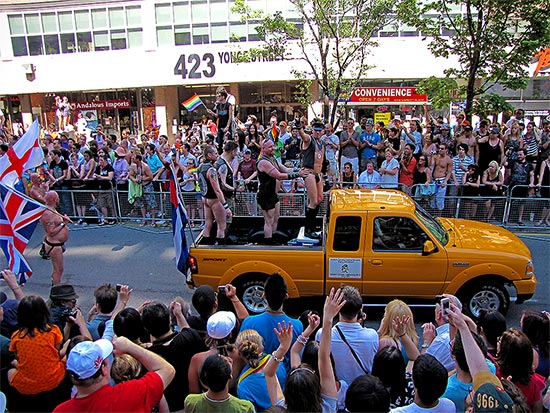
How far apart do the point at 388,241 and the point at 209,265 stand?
8.85 ft

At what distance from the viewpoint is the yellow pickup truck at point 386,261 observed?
682 centimetres

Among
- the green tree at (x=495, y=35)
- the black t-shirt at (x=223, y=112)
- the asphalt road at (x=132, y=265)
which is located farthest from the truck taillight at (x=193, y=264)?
the green tree at (x=495, y=35)

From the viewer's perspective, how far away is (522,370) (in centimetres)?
361

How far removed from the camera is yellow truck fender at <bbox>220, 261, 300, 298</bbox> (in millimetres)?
7105

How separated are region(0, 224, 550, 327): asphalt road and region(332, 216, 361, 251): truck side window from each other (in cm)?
123

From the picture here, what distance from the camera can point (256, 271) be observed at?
7156 mm

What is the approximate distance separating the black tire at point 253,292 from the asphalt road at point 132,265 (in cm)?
144

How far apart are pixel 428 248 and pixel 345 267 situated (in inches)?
47.3

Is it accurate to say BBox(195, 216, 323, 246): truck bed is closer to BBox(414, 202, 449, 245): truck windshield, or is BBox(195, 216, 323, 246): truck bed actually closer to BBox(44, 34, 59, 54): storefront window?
BBox(414, 202, 449, 245): truck windshield

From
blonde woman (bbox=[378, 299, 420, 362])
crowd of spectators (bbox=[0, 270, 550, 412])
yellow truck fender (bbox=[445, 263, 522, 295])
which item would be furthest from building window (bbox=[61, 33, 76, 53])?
Result: blonde woman (bbox=[378, 299, 420, 362])

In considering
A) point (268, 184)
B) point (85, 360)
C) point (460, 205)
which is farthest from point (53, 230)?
point (460, 205)

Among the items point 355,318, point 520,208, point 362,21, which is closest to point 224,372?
point 355,318

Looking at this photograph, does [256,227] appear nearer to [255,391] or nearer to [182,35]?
[255,391]

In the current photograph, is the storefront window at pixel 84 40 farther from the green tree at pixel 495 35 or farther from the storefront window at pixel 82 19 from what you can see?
the green tree at pixel 495 35
